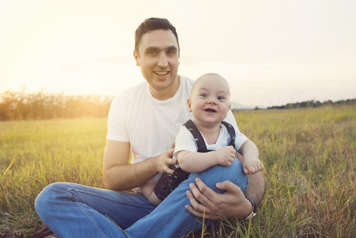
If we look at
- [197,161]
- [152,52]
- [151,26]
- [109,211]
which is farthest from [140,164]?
[151,26]

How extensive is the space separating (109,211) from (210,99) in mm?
1320

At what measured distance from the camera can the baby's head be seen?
204 cm

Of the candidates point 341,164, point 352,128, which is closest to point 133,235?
point 341,164

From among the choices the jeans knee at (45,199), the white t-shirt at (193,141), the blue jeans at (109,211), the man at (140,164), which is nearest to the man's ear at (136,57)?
the man at (140,164)

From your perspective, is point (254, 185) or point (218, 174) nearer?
point (218, 174)

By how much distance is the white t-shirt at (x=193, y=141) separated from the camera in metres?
1.97

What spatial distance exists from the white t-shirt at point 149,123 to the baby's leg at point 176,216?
66cm

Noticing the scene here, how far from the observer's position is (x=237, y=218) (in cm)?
202

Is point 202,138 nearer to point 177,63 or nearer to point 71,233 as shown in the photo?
point 177,63

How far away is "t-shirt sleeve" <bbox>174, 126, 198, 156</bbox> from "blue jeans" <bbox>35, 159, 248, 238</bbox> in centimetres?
19

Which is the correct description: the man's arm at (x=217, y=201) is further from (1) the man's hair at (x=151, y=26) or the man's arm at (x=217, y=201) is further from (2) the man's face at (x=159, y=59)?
(1) the man's hair at (x=151, y=26)

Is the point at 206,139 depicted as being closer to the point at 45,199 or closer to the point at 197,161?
the point at 197,161

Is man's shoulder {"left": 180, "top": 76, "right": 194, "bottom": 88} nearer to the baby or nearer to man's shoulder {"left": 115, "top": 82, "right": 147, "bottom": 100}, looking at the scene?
man's shoulder {"left": 115, "top": 82, "right": 147, "bottom": 100}

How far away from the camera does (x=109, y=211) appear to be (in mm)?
2418
